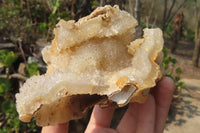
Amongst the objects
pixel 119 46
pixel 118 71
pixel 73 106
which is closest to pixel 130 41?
pixel 119 46

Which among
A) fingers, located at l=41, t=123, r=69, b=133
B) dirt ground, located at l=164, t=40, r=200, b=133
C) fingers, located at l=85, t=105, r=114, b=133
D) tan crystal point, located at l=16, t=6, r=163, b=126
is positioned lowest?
dirt ground, located at l=164, t=40, r=200, b=133

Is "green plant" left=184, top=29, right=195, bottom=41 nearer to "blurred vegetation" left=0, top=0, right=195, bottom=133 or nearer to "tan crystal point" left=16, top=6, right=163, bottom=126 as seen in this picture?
"blurred vegetation" left=0, top=0, right=195, bottom=133

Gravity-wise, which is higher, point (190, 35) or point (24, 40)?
point (24, 40)

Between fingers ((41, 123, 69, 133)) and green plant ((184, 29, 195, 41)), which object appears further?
green plant ((184, 29, 195, 41))

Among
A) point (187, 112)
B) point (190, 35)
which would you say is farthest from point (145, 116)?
point (190, 35)

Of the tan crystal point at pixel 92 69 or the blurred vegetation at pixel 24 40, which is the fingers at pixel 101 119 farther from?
the blurred vegetation at pixel 24 40

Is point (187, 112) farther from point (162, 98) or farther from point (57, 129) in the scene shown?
point (57, 129)

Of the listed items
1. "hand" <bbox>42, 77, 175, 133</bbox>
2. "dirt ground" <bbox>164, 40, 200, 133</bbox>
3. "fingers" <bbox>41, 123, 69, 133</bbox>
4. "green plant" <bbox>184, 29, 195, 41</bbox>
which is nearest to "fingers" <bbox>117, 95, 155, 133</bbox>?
"hand" <bbox>42, 77, 175, 133</bbox>
